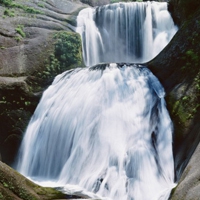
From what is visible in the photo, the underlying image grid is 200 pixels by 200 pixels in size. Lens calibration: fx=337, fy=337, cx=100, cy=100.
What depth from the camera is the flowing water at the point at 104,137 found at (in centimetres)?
903

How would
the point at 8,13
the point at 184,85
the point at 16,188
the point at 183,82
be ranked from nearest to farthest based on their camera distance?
the point at 16,188 → the point at 184,85 → the point at 183,82 → the point at 8,13

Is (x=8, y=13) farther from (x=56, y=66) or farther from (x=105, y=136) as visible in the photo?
(x=105, y=136)

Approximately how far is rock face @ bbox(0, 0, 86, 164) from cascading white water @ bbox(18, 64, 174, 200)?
615 millimetres

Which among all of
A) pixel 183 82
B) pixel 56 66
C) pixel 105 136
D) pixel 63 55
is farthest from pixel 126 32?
pixel 105 136

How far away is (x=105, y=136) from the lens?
1055 centimetres

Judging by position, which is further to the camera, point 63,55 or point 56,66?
point 63,55

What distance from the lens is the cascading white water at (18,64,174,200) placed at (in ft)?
29.8

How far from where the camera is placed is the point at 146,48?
1744 centimetres

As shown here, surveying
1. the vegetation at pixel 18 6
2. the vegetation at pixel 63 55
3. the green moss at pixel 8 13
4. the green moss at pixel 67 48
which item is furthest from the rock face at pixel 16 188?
the vegetation at pixel 18 6

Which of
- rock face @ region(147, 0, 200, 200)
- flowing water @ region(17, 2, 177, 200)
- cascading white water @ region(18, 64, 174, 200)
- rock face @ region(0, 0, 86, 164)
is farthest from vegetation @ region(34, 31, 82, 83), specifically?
rock face @ region(147, 0, 200, 200)

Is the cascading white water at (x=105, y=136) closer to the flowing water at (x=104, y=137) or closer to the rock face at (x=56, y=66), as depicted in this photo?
the flowing water at (x=104, y=137)

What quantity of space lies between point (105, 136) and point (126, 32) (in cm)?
900

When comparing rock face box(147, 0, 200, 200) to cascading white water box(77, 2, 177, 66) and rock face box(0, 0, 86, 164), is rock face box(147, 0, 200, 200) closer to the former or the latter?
cascading white water box(77, 2, 177, 66)

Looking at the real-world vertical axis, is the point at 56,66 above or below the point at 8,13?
below
